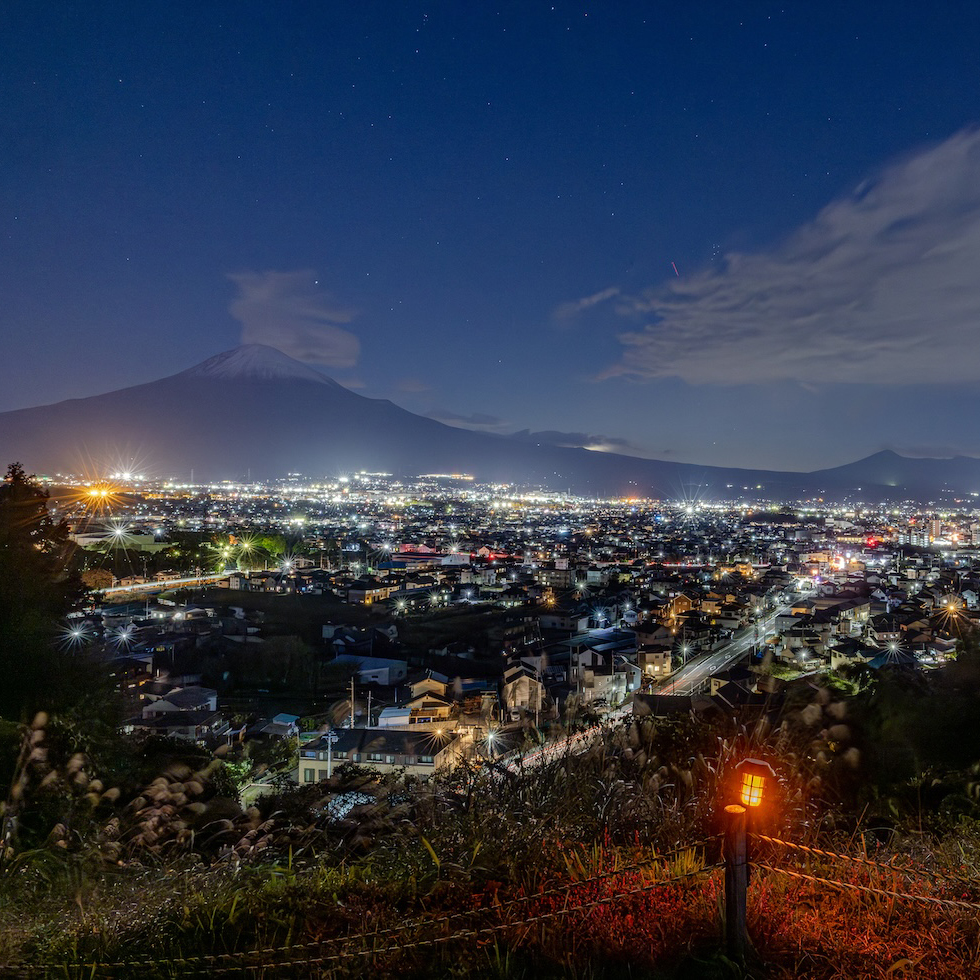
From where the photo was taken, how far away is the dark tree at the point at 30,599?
566 cm

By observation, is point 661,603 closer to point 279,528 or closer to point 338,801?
point 338,801

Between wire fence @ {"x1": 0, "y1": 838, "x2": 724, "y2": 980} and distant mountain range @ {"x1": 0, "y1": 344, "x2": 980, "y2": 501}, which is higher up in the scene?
distant mountain range @ {"x1": 0, "y1": 344, "x2": 980, "y2": 501}

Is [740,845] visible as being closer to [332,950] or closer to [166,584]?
[332,950]

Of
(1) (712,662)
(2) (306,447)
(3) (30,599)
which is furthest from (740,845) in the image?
(2) (306,447)

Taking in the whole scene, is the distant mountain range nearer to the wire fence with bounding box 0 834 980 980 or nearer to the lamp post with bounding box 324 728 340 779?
the lamp post with bounding box 324 728 340 779

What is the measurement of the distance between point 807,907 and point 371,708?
10325 millimetres

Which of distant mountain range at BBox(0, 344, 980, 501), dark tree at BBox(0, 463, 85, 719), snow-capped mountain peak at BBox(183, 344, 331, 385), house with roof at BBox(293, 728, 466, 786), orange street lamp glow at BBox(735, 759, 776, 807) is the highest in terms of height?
snow-capped mountain peak at BBox(183, 344, 331, 385)

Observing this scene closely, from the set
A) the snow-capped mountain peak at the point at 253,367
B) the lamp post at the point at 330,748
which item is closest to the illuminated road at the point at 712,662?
the lamp post at the point at 330,748

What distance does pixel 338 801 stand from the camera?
12.1 ft

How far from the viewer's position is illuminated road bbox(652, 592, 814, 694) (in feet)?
39.0

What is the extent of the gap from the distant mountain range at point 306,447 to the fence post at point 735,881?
115098 millimetres

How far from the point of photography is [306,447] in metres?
132

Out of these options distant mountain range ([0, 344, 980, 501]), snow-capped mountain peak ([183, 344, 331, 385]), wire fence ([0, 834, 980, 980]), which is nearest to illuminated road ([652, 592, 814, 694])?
wire fence ([0, 834, 980, 980])

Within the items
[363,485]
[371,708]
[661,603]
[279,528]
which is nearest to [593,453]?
[363,485]
